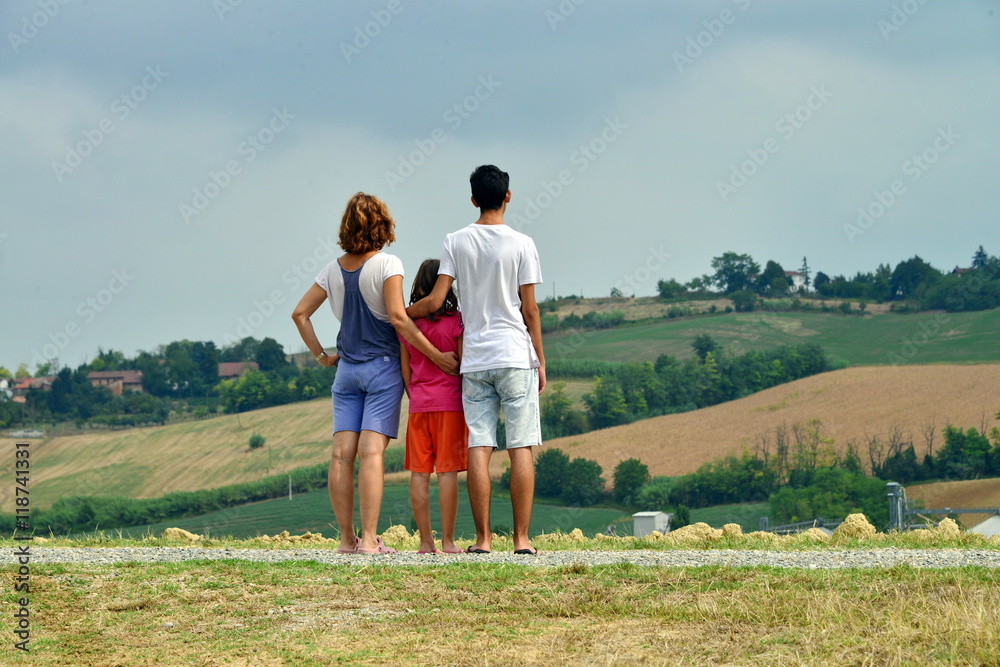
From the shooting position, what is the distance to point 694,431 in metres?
95.9

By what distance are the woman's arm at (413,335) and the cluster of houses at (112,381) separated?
13353 centimetres

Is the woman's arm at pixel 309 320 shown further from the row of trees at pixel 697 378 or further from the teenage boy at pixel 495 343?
the row of trees at pixel 697 378

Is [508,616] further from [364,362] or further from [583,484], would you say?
[583,484]

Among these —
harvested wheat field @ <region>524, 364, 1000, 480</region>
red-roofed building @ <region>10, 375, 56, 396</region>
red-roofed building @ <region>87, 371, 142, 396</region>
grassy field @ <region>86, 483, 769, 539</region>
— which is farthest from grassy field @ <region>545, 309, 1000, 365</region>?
red-roofed building @ <region>10, 375, 56, 396</region>

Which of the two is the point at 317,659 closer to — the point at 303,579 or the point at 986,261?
the point at 303,579

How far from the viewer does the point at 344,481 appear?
7730 mm

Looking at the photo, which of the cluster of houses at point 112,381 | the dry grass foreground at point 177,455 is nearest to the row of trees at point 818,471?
the dry grass foreground at point 177,455

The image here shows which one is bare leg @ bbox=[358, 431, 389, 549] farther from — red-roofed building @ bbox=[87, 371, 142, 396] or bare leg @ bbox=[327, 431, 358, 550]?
red-roofed building @ bbox=[87, 371, 142, 396]

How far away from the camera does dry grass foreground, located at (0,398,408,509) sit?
9994 centimetres

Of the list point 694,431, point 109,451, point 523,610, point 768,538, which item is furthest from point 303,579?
point 109,451

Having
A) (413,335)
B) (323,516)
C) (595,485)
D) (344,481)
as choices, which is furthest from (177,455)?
(413,335)

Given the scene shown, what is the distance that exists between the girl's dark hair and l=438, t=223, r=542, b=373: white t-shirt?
0.74 feet

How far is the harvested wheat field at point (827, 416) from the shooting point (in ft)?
282

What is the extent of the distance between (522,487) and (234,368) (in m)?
138
